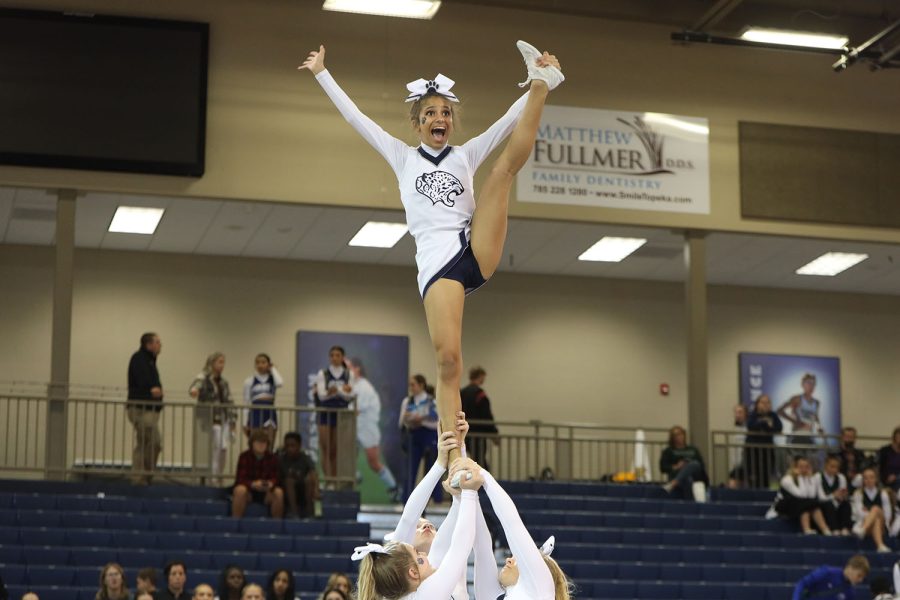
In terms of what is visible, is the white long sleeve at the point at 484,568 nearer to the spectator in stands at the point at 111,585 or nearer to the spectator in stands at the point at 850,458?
Result: the spectator in stands at the point at 111,585

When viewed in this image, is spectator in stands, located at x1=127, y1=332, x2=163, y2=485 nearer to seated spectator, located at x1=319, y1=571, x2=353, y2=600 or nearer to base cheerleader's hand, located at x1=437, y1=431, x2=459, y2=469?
seated spectator, located at x1=319, y1=571, x2=353, y2=600

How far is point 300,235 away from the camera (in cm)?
1712

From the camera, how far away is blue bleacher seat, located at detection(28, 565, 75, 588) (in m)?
11.2

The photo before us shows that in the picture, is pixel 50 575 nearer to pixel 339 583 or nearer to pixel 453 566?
pixel 339 583

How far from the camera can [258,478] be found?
13.0 metres

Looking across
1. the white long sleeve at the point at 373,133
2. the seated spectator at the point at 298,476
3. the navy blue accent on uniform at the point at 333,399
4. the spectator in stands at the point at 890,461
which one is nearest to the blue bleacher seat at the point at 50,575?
the seated spectator at the point at 298,476

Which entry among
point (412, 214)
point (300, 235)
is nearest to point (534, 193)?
point (300, 235)

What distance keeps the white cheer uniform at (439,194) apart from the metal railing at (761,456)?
1042 cm

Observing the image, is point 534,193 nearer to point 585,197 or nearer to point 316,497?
point 585,197

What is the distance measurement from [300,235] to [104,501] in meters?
5.31

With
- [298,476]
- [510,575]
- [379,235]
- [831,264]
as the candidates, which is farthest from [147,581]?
[831,264]

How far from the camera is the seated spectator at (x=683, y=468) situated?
15.0 meters

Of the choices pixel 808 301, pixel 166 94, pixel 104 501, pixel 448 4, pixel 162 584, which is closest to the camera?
pixel 162 584

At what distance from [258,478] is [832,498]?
6.14 m
